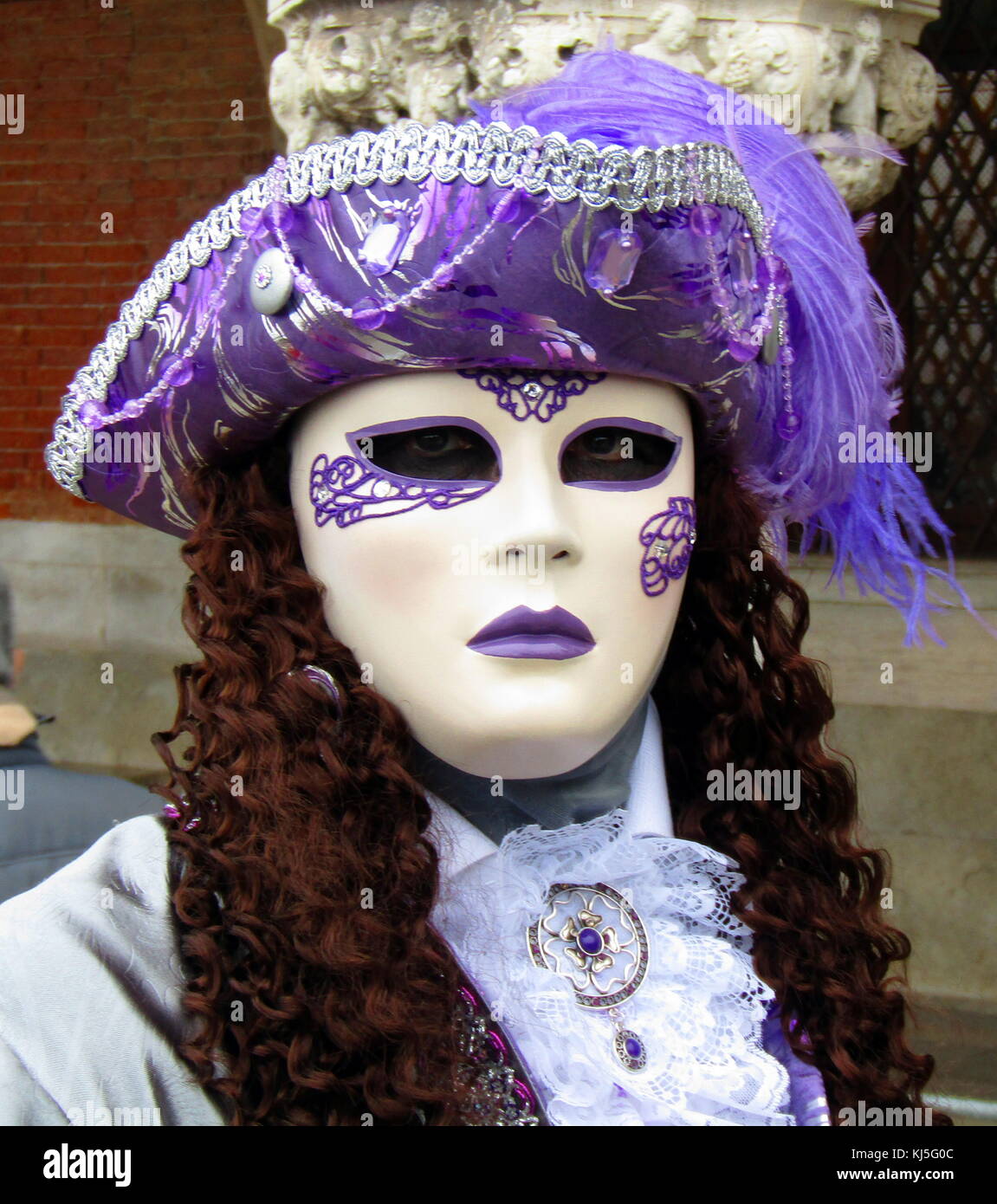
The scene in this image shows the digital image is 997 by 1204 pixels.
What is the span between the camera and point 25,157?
457 centimetres

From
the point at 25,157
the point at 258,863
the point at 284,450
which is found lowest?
the point at 258,863

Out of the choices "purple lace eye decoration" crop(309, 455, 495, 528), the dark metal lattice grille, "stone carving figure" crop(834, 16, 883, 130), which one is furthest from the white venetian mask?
the dark metal lattice grille

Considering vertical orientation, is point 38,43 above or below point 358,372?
above

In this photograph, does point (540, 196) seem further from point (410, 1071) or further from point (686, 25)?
point (686, 25)

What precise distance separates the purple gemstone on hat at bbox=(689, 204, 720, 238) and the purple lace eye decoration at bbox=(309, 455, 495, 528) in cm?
34

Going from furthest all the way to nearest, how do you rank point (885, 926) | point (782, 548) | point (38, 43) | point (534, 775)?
point (38, 43) → point (782, 548) → point (885, 926) → point (534, 775)

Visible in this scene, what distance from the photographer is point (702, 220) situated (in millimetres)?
1452

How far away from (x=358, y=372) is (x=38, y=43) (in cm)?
374

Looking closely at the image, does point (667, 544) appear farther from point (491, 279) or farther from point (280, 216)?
point (280, 216)

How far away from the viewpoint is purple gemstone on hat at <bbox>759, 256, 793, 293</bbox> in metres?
1.59

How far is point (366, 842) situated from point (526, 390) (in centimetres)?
52
